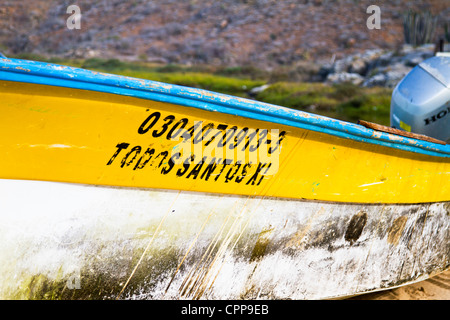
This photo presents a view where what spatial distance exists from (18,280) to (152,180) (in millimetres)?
930

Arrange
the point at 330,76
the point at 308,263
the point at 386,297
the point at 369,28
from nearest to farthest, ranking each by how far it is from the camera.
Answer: the point at 308,263, the point at 386,297, the point at 330,76, the point at 369,28

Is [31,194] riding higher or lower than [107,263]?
higher

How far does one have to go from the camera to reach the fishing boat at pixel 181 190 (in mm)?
2180

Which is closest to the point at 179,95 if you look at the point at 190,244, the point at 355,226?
the point at 190,244

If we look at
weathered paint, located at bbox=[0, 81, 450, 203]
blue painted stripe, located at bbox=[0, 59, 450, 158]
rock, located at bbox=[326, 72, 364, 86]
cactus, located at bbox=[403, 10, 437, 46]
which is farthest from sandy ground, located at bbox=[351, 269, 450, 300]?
cactus, located at bbox=[403, 10, 437, 46]

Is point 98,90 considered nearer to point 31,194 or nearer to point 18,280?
point 31,194

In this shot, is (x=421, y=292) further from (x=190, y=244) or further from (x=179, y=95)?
(x=179, y=95)

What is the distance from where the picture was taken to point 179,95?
2.26 meters

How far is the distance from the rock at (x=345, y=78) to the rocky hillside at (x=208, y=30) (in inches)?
201

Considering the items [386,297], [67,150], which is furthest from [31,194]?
[386,297]

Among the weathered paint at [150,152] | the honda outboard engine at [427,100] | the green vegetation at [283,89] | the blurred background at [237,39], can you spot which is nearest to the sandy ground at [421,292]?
the weathered paint at [150,152]

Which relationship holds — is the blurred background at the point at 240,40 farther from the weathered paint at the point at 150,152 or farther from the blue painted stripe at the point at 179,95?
the blue painted stripe at the point at 179,95

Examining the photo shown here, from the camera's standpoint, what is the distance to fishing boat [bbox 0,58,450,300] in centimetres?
218

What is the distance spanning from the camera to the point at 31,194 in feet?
7.25
